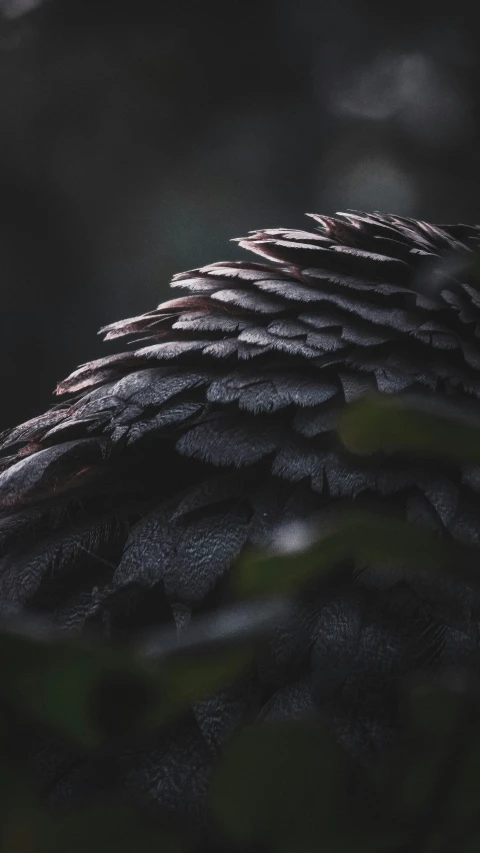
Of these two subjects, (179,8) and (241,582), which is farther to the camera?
(179,8)

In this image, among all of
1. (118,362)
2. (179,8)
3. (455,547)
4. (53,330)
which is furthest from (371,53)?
(455,547)

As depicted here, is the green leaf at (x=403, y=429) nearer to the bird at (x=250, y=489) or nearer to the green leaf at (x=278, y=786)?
the green leaf at (x=278, y=786)

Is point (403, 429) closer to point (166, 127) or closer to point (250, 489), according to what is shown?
point (250, 489)

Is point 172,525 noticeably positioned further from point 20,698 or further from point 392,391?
point 20,698

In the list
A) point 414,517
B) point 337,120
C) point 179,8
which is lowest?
point 414,517

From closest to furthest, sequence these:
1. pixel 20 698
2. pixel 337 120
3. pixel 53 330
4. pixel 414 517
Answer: pixel 20 698 < pixel 414 517 < pixel 53 330 < pixel 337 120

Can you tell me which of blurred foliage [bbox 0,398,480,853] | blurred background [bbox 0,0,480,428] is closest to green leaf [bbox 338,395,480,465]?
blurred foliage [bbox 0,398,480,853]
